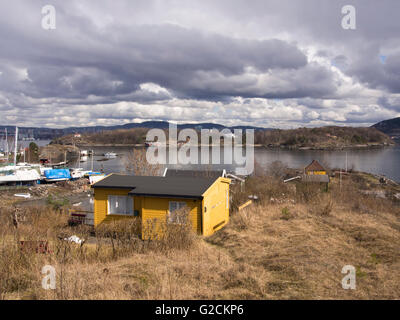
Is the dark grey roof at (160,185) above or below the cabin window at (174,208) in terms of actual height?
above

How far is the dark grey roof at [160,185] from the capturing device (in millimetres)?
12490

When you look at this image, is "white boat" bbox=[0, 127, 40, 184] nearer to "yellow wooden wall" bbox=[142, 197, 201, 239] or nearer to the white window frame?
the white window frame

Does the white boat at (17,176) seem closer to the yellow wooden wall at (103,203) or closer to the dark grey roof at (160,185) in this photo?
the dark grey roof at (160,185)

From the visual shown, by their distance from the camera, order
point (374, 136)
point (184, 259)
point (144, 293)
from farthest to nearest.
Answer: point (374, 136), point (184, 259), point (144, 293)

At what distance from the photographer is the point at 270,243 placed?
9.48m

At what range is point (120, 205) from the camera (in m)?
14.1

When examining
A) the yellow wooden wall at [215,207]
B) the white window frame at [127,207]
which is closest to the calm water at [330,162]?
the yellow wooden wall at [215,207]

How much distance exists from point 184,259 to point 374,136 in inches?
6358

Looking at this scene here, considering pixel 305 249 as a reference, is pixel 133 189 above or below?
above

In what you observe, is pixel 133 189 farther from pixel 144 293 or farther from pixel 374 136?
pixel 374 136

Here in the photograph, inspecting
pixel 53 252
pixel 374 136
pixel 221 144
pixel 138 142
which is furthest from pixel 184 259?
pixel 374 136

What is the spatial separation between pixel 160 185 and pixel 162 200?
1.15 metres

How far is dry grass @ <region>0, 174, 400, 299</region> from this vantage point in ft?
18.1
